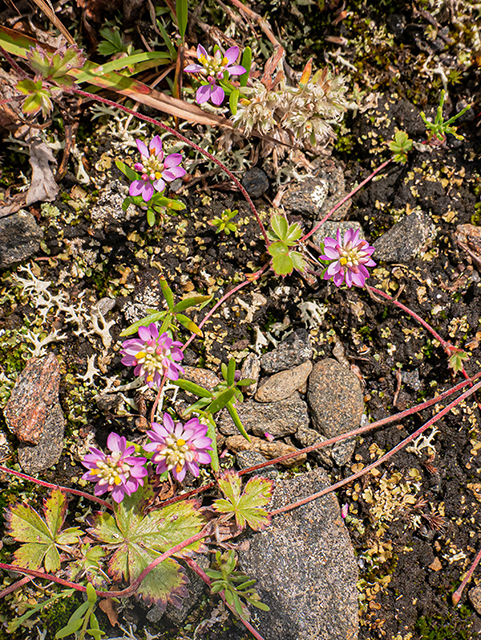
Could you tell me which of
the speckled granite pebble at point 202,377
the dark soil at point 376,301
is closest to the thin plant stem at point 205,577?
the dark soil at point 376,301

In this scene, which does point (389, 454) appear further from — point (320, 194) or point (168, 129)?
point (168, 129)

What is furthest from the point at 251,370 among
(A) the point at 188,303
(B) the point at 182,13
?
(B) the point at 182,13

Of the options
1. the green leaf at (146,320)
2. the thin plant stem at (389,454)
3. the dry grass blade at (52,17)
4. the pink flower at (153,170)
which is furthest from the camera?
the thin plant stem at (389,454)

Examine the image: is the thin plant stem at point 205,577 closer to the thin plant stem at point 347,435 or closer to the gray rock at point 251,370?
the thin plant stem at point 347,435

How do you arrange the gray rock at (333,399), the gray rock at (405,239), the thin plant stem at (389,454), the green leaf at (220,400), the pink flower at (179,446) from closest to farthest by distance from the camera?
the pink flower at (179,446), the green leaf at (220,400), the thin plant stem at (389,454), the gray rock at (333,399), the gray rock at (405,239)

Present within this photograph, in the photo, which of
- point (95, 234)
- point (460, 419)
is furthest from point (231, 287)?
point (460, 419)

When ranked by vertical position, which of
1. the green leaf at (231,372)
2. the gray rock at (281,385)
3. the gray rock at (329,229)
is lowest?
the gray rock at (281,385)

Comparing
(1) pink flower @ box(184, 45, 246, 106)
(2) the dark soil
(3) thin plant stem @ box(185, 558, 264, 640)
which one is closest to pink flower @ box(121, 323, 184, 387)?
(2) the dark soil
